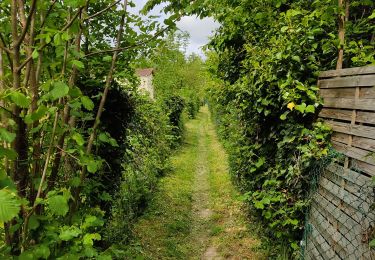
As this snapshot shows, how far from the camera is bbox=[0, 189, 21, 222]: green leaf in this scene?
1.17 metres

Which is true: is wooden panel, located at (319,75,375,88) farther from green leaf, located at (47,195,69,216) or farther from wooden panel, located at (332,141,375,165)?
green leaf, located at (47,195,69,216)

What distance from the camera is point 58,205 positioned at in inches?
68.2

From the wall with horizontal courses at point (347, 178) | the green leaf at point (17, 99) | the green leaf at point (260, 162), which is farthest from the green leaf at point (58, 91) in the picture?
the green leaf at point (260, 162)

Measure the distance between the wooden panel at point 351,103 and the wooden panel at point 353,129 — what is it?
176 millimetres

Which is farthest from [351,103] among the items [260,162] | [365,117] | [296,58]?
[260,162]

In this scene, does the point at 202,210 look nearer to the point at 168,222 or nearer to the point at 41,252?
the point at 168,222

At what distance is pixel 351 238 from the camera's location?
276 centimetres

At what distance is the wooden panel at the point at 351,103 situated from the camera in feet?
9.35

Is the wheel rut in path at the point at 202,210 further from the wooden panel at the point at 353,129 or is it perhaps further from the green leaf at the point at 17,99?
the green leaf at the point at 17,99

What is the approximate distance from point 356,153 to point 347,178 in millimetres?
243

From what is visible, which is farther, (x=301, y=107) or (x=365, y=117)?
(x=301, y=107)

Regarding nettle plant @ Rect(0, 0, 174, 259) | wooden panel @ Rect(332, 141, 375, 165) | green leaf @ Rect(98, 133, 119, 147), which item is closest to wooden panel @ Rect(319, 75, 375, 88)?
wooden panel @ Rect(332, 141, 375, 165)

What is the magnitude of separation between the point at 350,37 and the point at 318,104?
174 cm

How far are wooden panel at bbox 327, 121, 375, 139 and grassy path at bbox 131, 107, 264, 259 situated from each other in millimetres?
2358
